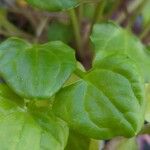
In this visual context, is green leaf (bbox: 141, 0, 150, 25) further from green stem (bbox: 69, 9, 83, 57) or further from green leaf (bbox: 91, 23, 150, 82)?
green leaf (bbox: 91, 23, 150, 82)

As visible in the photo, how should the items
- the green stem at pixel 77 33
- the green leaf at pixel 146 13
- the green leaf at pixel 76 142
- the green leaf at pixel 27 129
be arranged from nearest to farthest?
the green leaf at pixel 27 129
the green leaf at pixel 76 142
the green stem at pixel 77 33
the green leaf at pixel 146 13

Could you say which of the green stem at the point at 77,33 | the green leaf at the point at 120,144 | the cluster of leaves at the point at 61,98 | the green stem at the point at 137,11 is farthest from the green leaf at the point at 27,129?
the green stem at the point at 137,11

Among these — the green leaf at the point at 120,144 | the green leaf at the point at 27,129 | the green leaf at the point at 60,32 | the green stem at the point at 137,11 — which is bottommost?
the green leaf at the point at 60,32

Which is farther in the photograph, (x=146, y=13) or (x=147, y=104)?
(x=146, y=13)

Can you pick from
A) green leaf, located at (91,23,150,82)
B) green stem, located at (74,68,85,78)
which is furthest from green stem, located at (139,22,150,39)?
green stem, located at (74,68,85,78)

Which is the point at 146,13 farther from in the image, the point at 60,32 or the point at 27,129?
the point at 27,129

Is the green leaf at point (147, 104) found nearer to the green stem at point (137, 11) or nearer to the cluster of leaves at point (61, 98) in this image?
the cluster of leaves at point (61, 98)

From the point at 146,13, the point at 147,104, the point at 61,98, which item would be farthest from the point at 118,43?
the point at 146,13
